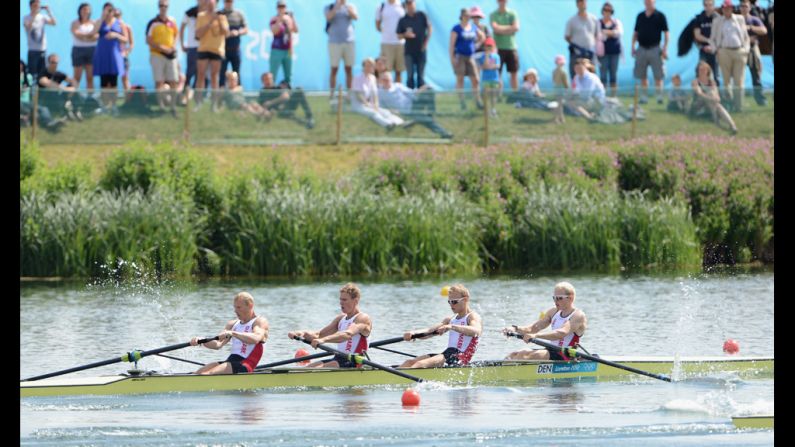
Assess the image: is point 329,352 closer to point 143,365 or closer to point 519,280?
point 143,365

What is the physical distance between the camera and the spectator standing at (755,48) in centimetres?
3609

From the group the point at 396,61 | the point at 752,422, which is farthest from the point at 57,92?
the point at 752,422

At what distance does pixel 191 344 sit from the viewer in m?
20.5

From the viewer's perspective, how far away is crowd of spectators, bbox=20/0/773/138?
33.7 metres

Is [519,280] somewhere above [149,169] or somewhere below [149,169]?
below

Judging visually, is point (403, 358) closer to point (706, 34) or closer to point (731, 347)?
point (731, 347)

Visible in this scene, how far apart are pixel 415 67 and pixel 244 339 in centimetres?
1561

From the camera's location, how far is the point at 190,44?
34.4 meters

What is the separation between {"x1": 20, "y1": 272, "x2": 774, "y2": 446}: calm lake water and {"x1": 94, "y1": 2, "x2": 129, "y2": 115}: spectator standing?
14.4ft

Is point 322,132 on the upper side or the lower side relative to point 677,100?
lower

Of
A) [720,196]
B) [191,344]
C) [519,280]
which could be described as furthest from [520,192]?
[191,344]

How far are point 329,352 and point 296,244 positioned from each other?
10.9 metres

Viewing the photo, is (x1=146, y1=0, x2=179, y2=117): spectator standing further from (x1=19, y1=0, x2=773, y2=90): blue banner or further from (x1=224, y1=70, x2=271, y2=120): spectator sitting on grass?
(x1=224, y1=70, x2=271, y2=120): spectator sitting on grass

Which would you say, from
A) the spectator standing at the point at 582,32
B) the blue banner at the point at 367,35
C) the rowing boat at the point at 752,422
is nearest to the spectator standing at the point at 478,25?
the blue banner at the point at 367,35
